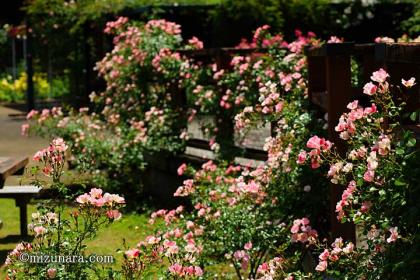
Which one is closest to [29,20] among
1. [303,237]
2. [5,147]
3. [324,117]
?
[5,147]

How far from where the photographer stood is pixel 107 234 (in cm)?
852

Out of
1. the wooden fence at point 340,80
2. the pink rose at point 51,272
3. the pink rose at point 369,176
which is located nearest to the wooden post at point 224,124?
the wooden fence at point 340,80

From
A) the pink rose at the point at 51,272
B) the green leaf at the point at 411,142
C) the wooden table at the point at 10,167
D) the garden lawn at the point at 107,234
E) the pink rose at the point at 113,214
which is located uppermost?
the green leaf at the point at 411,142

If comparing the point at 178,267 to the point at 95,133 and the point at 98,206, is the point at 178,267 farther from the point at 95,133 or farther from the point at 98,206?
the point at 95,133

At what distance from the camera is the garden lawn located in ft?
25.6

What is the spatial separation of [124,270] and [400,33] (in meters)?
14.0

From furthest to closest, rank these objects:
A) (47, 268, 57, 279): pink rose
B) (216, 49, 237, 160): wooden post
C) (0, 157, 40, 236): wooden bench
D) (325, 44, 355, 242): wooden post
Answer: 1. (216, 49, 237, 160): wooden post
2. (0, 157, 40, 236): wooden bench
3. (325, 44, 355, 242): wooden post
4. (47, 268, 57, 279): pink rose

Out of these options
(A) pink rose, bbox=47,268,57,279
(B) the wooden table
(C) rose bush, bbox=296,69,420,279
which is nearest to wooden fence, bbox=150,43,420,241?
(C) rose bush, bbox=296,69,420,279

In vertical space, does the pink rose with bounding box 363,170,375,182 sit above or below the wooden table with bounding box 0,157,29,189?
above

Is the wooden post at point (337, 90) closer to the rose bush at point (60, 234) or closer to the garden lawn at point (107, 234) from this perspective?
the rose bush at point (60, 234)

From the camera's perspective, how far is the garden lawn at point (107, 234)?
7811 mm

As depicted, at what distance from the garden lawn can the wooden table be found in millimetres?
545

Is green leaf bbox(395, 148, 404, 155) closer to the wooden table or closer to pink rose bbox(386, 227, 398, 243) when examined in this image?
pink rose bbox(386, 227, 398, 243)

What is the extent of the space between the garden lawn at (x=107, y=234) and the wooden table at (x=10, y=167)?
54 centimetres
